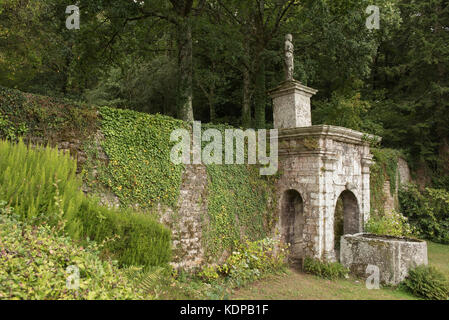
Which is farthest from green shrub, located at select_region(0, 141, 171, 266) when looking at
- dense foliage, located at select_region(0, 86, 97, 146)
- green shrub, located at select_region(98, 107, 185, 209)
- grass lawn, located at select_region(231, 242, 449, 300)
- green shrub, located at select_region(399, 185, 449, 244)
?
green shrub, located at select_region(399, 185, 449, 244)

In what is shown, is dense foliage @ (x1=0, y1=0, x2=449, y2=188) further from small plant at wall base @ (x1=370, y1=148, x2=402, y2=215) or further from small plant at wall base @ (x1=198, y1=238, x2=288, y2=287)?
small plant at wall base @ (x1=198, y1=238, x2=288, y2=287)

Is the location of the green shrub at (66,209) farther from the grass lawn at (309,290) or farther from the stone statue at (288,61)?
the stone statue at (288,61)

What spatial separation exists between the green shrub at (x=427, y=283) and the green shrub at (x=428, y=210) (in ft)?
22.0

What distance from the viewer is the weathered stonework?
7.46 metres

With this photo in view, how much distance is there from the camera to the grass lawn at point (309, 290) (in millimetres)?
5805

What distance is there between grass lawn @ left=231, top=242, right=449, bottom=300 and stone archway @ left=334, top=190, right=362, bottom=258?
200cm

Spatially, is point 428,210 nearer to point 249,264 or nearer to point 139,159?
point 249,264

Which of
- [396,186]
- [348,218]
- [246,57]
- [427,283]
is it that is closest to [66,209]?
[427,283]

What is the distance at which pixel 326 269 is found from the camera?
7.18 m

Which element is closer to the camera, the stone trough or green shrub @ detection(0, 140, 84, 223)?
green shrub @ detection(0, 140, 84, 223)

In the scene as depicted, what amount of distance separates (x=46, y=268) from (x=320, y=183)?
6366 millimetres

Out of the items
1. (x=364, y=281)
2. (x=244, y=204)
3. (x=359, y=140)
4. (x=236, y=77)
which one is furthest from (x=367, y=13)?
(x=364, y=281)
